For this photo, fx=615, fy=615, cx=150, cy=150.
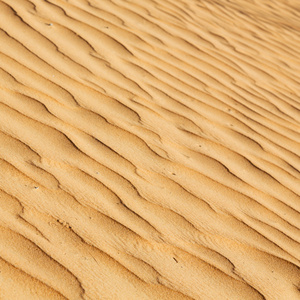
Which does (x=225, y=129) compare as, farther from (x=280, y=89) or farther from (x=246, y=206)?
(x=280, y=89)

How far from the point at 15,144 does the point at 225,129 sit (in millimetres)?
1303

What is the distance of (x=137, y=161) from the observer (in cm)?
271

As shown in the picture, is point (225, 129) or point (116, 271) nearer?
point (116, 271)

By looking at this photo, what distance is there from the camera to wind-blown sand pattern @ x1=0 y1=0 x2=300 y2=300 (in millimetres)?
2049

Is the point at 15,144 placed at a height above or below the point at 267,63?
below

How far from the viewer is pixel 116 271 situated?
2008 mm

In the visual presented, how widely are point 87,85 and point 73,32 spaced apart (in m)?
0.69

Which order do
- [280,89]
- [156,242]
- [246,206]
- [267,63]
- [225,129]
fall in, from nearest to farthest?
[156,242], [246,206], [225,129], [280,89], [267,63]

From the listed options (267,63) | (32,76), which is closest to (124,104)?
(32,76)

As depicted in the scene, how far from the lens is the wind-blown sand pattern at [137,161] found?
6.72 ft

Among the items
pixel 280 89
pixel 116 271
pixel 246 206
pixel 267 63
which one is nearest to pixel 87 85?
pixel 246 206

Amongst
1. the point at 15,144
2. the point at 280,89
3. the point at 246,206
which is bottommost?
the point at 15,144

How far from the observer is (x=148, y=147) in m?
2.85

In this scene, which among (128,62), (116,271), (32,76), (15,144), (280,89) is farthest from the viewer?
(280,89)
